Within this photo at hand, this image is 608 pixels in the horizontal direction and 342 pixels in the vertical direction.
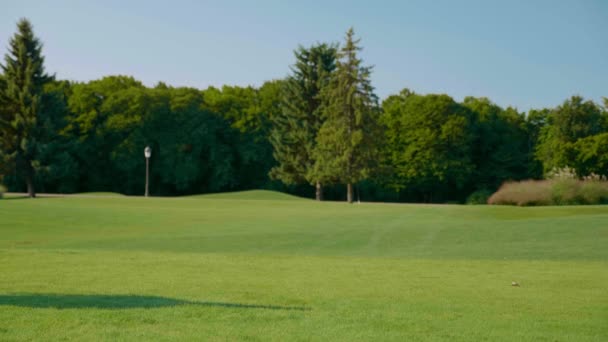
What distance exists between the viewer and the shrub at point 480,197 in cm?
5117

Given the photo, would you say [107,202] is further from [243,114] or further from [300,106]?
[243,114]

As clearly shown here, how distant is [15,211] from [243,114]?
123 ft

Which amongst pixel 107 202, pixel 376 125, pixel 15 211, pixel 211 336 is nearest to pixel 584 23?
pixel 376 125

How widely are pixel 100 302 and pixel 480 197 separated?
165 feet

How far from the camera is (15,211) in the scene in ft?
82.1

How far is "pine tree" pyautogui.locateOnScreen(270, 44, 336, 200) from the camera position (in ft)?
169

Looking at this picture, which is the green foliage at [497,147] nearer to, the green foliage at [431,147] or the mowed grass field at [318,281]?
the green foliage at [431,147]

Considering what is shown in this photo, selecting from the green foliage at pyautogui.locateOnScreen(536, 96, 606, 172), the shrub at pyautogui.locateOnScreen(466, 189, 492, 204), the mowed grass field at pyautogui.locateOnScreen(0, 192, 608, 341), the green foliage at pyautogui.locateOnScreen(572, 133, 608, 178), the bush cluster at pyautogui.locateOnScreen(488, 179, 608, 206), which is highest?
the green foliage at pyautogui.locateOnScreen(536, 96, 606, 172)

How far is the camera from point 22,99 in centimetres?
4484

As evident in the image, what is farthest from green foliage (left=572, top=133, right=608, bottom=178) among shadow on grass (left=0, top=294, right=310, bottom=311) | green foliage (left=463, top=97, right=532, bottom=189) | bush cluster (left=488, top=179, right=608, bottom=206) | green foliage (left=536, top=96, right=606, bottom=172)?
shadow on grass (left=0, top=294, right=310, bottom=311)

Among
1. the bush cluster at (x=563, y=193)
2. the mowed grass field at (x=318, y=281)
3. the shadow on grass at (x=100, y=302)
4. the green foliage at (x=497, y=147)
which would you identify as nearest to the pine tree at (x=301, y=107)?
the green foliage at (x=497, y=147)

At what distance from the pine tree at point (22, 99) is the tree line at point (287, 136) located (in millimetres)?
90

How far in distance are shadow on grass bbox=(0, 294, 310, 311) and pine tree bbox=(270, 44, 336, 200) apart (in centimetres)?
4368

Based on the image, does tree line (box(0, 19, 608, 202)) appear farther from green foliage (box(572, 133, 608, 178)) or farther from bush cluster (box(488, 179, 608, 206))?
bush cluster (box(488, 179, 608, 206))
